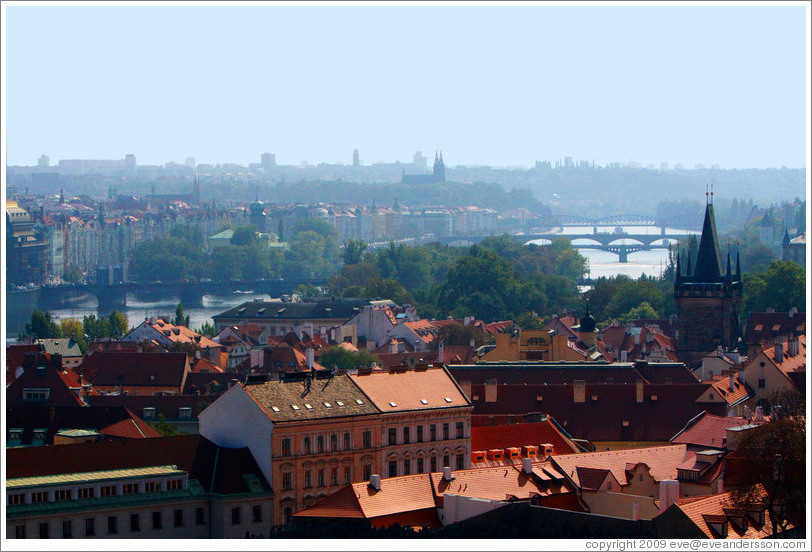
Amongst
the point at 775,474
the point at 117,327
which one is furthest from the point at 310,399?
the point at 117,327

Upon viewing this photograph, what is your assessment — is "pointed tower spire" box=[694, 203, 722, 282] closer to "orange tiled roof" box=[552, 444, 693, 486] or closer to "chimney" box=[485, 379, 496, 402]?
"chimney" box=[485, 379, 496, 402]

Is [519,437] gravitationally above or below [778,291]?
above

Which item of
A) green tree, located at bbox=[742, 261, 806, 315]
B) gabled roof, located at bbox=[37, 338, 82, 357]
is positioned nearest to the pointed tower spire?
green tree, located at bbox=[742, 261, 806, 315]

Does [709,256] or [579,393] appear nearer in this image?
[579,393]

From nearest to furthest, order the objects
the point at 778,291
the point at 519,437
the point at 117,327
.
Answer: the point at 519,437, the point at 778,291, the point at 117,327

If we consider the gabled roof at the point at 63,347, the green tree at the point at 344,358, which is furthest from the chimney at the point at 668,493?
the gabled roof at the point at 63,347

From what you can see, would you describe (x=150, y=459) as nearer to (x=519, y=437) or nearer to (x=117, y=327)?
(x=519, y=437)
